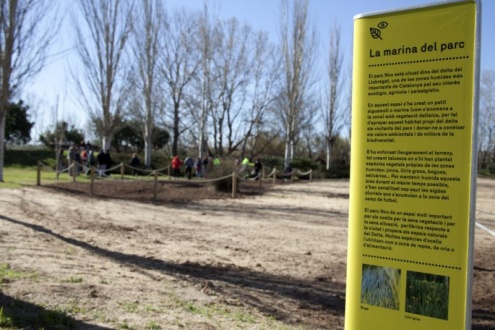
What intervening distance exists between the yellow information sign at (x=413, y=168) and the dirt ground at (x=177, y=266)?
1913 millimetres

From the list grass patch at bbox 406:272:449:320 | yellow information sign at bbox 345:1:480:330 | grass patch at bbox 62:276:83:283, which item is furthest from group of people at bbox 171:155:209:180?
grass patch at bbox 406:272:449:320

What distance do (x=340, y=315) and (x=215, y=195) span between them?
41.5 feet

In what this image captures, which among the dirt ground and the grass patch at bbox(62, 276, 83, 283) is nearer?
the dirt ground

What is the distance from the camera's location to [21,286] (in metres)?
4.58

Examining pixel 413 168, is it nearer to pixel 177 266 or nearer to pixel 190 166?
pixel 177 266

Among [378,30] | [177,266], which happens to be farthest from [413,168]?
[177,266]

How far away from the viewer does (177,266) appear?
6461 mm

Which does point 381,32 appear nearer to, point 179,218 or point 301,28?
point 179,218

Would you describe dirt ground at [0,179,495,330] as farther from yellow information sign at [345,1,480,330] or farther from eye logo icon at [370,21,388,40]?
eye logo icon at [370,21,388,40]

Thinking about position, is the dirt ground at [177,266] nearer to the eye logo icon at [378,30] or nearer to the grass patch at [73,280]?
the grass patch at [73,280]

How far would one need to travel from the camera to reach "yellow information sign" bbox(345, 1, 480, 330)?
2350 mm

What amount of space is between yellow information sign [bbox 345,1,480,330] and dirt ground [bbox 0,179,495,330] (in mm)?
1913

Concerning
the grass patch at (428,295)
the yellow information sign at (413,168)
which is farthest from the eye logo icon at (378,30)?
the grass patch at (428,295)

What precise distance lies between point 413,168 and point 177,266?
15.2ft
